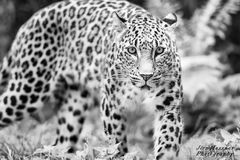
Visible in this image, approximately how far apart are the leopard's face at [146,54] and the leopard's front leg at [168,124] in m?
0.22

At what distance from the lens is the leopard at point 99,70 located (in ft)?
22.4

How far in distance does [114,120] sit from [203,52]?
21.8 feet

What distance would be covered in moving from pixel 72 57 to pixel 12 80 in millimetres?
903

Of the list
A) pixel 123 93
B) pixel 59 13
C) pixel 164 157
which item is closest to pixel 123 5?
pixel 59 13

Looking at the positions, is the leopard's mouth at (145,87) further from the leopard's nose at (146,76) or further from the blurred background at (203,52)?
the blurred background at (203,52)

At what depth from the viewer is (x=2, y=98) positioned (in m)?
8.45

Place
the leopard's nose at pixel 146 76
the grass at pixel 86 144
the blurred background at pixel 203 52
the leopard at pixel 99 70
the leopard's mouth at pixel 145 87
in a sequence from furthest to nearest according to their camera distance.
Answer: the blurred background at pixel 203 52 → the grass at pixel 86 144 → the leopard at pixel 99 70 → the leopard's mouth at pixel 145 87 → the leopard's nose at pixel 146 76

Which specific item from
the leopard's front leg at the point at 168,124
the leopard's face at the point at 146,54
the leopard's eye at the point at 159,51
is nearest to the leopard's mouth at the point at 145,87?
the leopard's face at the point at 146,54

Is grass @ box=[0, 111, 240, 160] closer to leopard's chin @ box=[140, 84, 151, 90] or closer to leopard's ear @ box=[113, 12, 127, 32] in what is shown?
leopard's chin @ box=[140, 84, 151, 90]

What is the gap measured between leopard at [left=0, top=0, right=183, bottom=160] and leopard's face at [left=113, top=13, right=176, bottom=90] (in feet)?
0.04

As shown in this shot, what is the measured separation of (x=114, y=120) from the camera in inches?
288

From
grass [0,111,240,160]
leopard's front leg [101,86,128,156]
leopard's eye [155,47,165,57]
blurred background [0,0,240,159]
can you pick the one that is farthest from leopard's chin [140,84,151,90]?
blurred background [0,0,240,159]

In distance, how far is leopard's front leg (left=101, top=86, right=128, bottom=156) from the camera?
23.8 feet

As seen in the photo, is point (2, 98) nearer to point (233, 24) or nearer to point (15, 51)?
point (15, 51)
